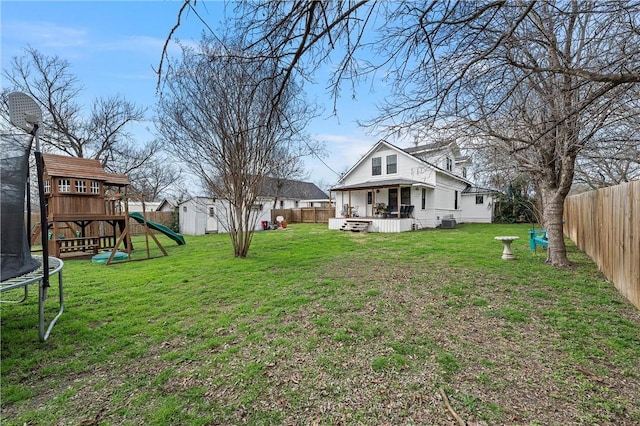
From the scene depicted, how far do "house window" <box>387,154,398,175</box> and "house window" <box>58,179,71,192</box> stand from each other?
1576cm

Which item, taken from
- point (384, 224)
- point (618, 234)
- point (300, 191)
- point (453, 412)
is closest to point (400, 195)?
point (384, 224)

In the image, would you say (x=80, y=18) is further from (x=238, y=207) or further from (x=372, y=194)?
(x=372, y=194)

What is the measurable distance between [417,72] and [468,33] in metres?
0.62

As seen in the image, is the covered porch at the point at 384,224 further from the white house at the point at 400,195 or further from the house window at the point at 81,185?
the house window at the point at 81,185

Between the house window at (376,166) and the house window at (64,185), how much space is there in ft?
51.1

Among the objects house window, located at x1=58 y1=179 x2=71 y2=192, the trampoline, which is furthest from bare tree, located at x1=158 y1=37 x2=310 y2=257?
the trampoline

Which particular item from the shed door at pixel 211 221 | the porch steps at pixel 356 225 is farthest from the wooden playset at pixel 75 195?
the porch steps at pixel 356 225

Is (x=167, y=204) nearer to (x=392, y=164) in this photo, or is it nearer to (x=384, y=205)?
(x=384, y=205)

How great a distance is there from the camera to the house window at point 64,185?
8.41m

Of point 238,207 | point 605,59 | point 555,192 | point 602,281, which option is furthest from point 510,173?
point 238,207

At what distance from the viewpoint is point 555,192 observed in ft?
21.0

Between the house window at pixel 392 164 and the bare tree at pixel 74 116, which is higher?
the bare tree at pixel 74 116

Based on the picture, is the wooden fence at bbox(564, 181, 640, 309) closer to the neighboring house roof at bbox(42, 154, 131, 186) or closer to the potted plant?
the potted plant

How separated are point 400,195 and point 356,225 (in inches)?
130
